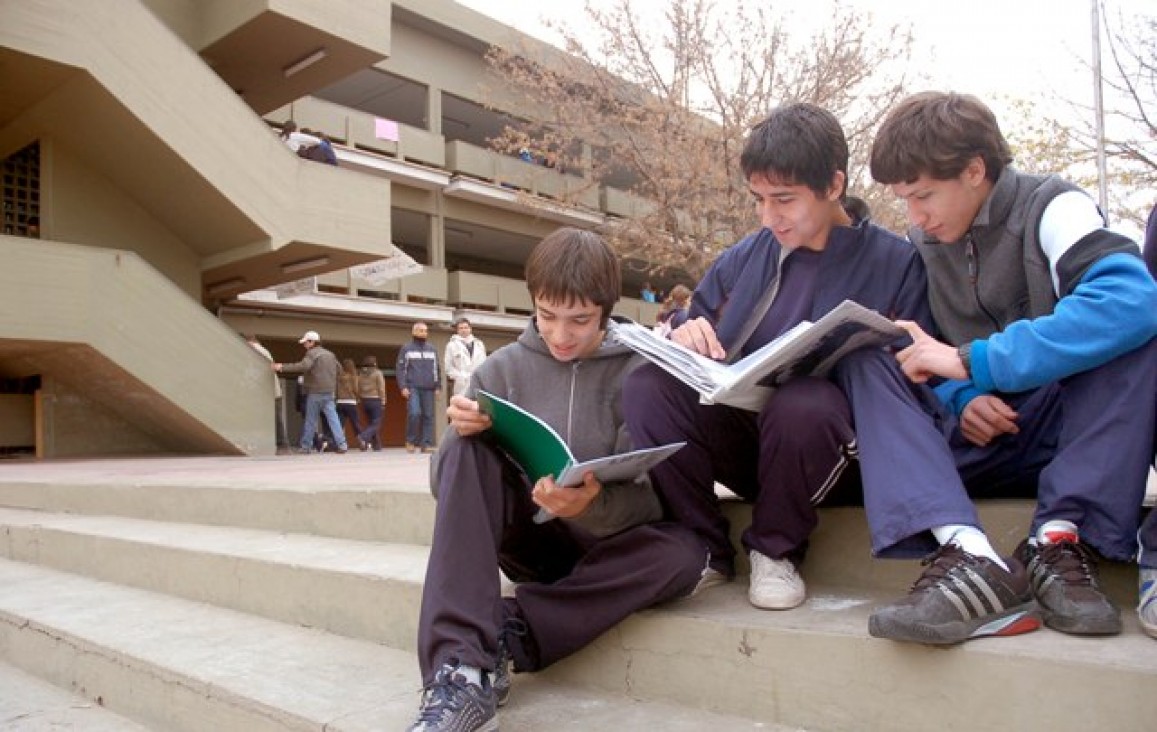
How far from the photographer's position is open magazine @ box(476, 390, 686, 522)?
1725mm

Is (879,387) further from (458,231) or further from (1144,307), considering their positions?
(458,231)

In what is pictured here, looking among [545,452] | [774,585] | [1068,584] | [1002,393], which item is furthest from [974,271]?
[545,452]

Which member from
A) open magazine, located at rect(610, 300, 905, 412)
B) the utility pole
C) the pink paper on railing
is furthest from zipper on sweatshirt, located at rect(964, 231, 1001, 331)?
the pink paper on railing

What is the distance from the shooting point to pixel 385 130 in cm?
1728

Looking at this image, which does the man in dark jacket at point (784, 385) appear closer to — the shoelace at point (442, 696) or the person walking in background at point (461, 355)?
the shoelace at point (442, 696)

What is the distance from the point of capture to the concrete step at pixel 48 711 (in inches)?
101

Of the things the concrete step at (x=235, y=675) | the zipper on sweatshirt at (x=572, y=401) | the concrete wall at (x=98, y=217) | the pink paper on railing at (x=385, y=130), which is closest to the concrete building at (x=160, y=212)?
the concrete wall at (x=98, y=217)

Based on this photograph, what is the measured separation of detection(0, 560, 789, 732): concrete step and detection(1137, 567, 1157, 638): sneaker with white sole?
0.73 meters

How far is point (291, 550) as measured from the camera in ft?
10.9

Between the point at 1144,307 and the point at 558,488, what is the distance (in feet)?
4.14

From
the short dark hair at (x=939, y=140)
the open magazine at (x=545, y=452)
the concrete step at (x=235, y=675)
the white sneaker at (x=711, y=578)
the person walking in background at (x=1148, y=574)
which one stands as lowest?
the concrete step at (x=235, y=675)

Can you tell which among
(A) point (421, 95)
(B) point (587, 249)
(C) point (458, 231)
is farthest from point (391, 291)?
(B) point (587, 249)

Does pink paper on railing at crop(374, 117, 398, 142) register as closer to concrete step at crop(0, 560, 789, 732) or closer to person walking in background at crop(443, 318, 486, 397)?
person walking in background at crop(443, 318, 486, 397)

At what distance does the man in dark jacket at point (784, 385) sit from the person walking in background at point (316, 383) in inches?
395
